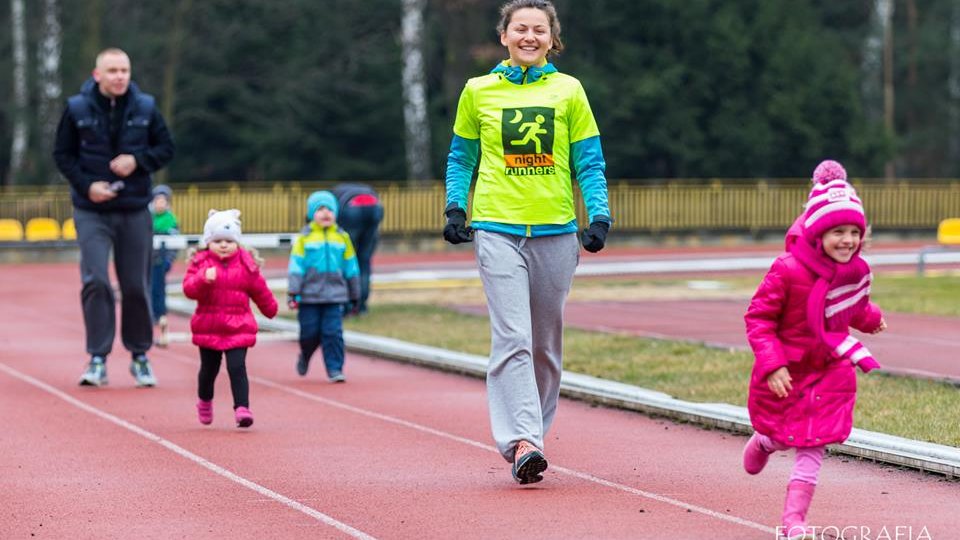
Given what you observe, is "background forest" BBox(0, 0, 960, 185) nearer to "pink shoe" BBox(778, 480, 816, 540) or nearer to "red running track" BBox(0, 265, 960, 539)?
"red running track" BBox(0, 265, 960, 539)

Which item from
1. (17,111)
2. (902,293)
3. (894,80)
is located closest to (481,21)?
(17,111)

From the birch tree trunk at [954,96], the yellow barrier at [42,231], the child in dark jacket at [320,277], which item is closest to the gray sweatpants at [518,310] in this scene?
the child in dark jacket at [320,277]

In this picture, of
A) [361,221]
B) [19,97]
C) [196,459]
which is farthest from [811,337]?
[19,97]

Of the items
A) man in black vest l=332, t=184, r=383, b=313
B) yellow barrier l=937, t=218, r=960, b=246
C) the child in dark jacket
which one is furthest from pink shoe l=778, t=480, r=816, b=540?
yellow barrier l=937, t=218, r=960, b=246

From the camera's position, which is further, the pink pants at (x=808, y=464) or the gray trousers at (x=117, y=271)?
the gray trousers at (x=117, y=271)

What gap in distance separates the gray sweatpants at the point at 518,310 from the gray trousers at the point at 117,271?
16.6 feet

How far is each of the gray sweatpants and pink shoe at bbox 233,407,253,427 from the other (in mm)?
2550

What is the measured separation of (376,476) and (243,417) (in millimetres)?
1995

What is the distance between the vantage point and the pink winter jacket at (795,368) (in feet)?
22.5

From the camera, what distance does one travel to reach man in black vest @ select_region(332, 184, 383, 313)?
2006 cm

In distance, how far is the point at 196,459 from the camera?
950cm

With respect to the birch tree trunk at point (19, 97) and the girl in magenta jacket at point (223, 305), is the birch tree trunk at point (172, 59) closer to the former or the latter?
the birch tree trunk at point (19, 97)

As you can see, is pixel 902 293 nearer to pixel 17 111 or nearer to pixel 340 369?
pixel 340 369

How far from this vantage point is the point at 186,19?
5147 centimetres
